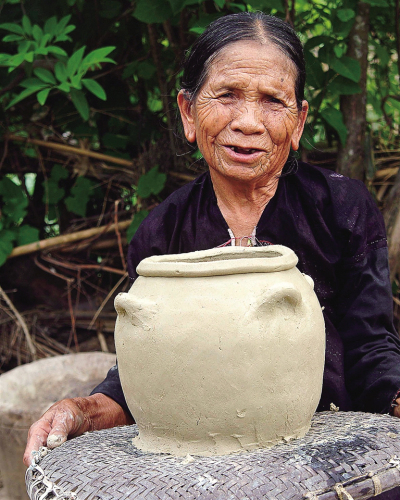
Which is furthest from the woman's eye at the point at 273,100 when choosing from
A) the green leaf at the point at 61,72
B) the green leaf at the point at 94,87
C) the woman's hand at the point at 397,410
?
the green leaf at the point at 61,72

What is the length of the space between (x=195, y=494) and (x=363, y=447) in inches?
16.0

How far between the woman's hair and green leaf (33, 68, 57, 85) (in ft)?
3.83

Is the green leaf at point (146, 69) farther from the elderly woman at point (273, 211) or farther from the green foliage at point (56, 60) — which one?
the elderly woman at point (273, 211)

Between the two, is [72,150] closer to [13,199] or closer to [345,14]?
[13,199]

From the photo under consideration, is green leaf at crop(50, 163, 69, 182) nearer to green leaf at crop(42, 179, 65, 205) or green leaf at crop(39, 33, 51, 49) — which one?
green leaf at crop(42, 179, 65, 205)

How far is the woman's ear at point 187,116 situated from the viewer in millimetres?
2223

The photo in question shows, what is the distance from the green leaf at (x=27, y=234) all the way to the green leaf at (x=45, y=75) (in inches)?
48.9

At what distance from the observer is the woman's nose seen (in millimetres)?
1950

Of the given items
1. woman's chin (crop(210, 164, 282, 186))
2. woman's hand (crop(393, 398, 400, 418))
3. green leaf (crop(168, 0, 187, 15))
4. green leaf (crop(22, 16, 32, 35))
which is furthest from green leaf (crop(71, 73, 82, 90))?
woman's hand (crop(393, 398, 400, 418))

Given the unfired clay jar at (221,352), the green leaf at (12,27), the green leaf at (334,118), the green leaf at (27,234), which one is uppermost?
the green leaf at (12,27)

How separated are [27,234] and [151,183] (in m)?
0.95

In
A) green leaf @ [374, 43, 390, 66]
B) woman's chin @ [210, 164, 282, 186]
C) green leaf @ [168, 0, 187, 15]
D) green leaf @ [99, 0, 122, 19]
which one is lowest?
woman's chin @ [210, 164, 282, 186]

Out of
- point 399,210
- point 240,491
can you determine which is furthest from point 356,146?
point 240,491

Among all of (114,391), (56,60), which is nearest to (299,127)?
(114,391)
